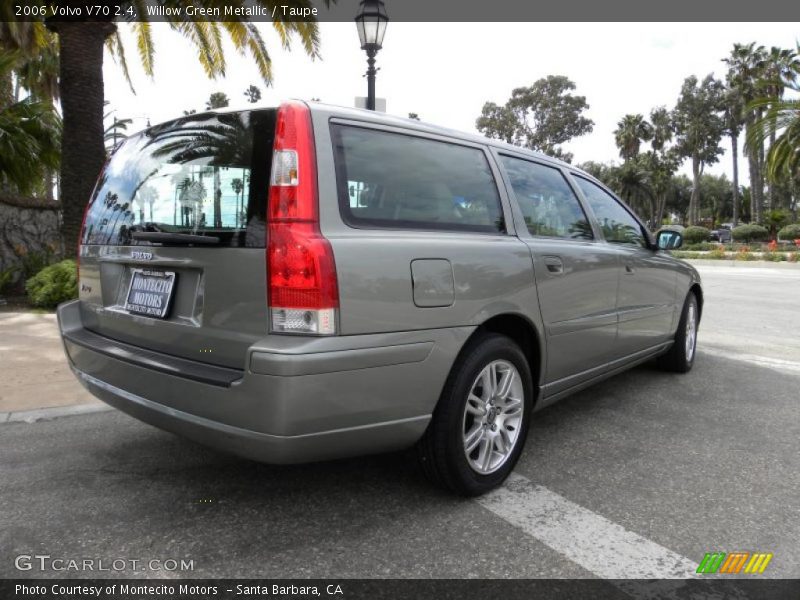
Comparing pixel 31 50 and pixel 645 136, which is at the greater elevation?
pixel 645 136

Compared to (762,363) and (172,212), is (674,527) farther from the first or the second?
(762,363)

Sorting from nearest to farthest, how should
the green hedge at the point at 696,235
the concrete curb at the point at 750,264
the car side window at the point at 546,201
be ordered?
the car side window at the point at 546,201 → the concrete curb at the point at 750,264 → the green hedge at the point at 696,235

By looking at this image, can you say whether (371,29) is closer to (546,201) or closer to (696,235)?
(546,201)

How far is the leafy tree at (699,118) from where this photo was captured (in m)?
55.4

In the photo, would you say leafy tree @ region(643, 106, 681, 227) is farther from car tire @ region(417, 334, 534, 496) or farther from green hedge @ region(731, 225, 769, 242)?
car tire @ region(417, 334, 534, 496)

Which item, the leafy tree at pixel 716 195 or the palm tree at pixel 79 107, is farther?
the leafy tree at pixel 716 195

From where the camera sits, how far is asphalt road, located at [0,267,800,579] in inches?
88.4

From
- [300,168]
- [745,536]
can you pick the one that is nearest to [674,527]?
[745,536]

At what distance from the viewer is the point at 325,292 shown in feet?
7.04

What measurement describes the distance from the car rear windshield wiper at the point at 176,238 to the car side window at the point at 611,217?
253 cm

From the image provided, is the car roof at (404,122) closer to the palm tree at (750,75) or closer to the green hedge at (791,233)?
the green hedge at (791,233)

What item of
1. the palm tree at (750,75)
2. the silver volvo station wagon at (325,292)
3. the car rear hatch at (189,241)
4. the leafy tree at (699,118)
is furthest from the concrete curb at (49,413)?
the leafy tree at (699,118)

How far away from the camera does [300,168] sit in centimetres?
224

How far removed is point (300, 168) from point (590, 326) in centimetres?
208
